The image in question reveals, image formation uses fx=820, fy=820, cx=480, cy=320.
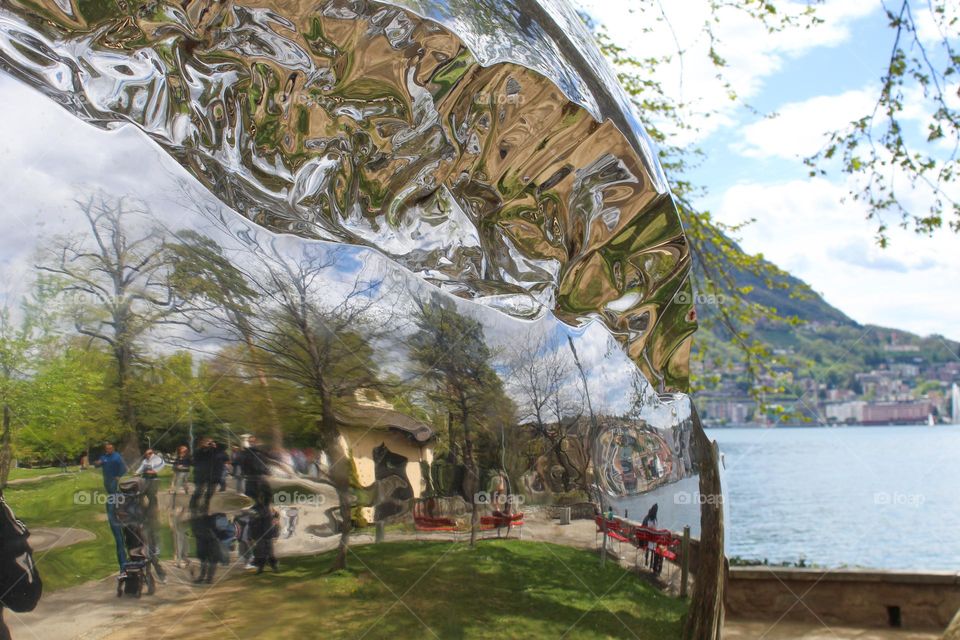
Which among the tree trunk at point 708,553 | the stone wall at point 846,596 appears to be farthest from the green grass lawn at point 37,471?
the stone wall at point 846,596

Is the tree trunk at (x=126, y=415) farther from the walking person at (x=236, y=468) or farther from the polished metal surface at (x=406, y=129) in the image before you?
the polished metal surface at (x=406, y=129)

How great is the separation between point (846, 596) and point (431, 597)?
9.20 metres

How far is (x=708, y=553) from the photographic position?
5.37ft

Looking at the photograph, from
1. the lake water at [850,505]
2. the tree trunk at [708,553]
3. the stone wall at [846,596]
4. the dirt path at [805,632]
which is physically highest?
the tree trunk at [708,553]

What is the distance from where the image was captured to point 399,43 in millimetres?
1341

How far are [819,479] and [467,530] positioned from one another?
340 ft

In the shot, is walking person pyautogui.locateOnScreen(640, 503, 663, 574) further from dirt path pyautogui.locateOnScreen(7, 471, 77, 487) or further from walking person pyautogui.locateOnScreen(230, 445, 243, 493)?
dirt path pyautogui.locateOnScreen(7, 471, 77, 487)

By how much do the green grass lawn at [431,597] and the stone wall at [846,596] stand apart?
27.1ft

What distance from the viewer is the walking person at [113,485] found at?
1237mm

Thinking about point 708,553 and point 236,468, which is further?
point 708,553

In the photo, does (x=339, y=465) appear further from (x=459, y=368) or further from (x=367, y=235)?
(x=367, y=235)

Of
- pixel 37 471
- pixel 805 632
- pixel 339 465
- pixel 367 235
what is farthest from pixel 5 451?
pixel 805 632

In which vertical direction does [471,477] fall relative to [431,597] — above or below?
above

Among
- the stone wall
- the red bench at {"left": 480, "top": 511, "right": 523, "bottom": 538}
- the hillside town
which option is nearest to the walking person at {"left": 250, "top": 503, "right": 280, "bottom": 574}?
the red bench at {"left": 480, "top": 511, "right": 523, "bottom": 538}
